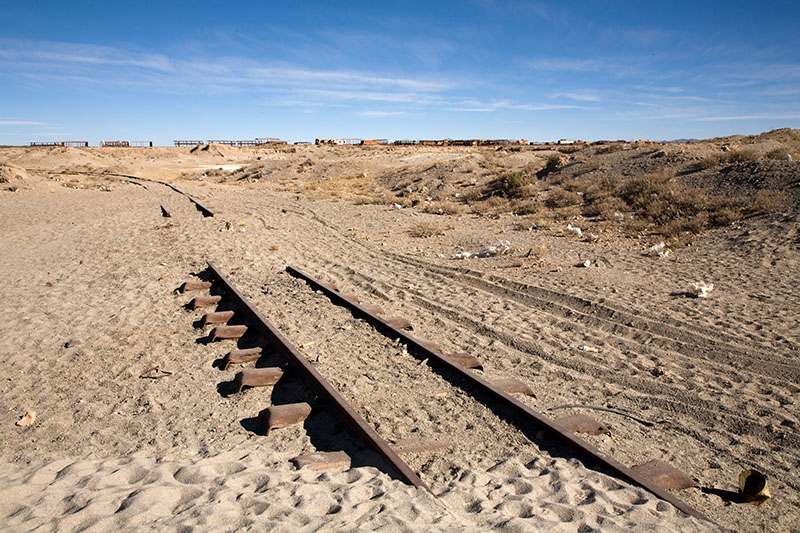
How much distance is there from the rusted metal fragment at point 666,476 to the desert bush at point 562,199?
1596 centimetres

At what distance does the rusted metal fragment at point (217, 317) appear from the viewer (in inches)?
282

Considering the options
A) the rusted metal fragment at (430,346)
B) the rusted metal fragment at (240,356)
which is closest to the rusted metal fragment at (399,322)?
the rusted metal fragment at (430,346)

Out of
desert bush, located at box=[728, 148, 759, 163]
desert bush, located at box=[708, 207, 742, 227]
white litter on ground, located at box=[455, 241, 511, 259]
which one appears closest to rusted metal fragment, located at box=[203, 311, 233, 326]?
white litter on ground, located at box=[455, 241, 511, 259]

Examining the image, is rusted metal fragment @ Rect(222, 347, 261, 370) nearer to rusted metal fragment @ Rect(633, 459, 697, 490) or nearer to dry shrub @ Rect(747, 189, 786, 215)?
rusted metal fragment @ Rect(633, 459, 697, 490)

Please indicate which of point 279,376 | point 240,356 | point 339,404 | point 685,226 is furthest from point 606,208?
point 339,404

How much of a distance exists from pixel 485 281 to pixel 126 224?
11.8 metres

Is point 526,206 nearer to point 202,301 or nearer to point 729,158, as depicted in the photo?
point 729,158

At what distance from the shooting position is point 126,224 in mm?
16141

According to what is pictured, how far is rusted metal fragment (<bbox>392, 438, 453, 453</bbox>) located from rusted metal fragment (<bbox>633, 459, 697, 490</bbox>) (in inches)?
56.1

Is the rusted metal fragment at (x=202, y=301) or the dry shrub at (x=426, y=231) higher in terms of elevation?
the dry shrub at (x=426, y=231)

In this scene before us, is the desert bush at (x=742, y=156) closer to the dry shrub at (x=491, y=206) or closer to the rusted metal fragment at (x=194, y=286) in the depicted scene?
the dry shrub at (x=491, y=206)

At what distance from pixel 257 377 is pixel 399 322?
2442mm

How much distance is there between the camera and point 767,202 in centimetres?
1338

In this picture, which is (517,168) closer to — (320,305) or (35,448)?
(320,305)
